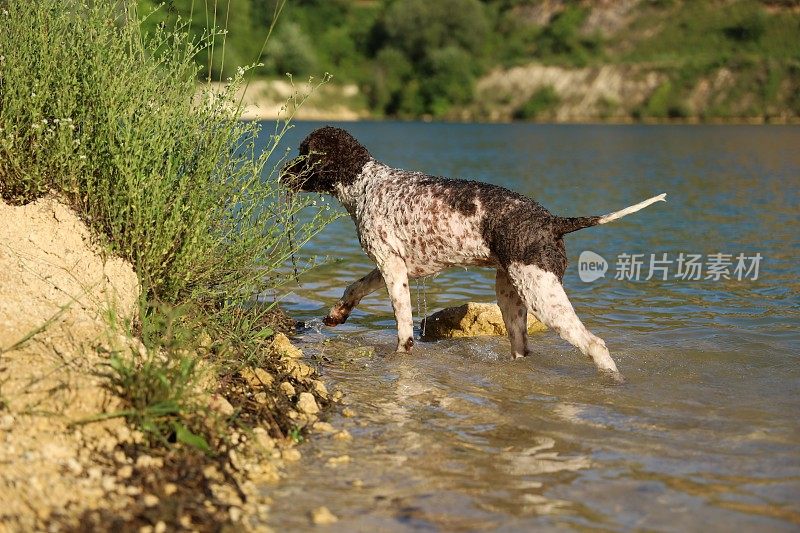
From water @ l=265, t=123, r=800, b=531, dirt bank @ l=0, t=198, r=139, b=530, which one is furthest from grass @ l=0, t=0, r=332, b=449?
water @ l=265, t=123, r=800, b=531

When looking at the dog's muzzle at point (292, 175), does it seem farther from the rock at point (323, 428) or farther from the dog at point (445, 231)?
the rock at point (323, 428)

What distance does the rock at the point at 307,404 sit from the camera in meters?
5.93

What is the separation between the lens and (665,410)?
6324 millimetres

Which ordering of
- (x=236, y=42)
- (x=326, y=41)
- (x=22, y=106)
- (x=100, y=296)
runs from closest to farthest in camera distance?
(x=100, y=296) → (x=22, y=106) → (x=236, y=42) → (x=326, y=41)

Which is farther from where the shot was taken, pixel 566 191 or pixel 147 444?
pixel 566 191

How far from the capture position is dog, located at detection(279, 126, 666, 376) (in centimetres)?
671

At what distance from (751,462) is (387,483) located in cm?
196

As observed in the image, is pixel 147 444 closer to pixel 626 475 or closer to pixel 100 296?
pixel 100 296

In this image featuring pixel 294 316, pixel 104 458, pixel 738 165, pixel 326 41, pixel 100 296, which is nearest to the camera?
pixel 104 458

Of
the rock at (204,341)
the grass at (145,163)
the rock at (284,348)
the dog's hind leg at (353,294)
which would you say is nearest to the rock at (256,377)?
the grass at (145,163)

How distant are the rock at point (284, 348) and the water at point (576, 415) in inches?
11.1

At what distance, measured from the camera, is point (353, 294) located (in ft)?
26.8

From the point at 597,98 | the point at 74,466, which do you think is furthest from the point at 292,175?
the point at 597,98

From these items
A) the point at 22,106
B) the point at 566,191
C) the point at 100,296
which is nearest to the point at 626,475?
the point at 100,296
